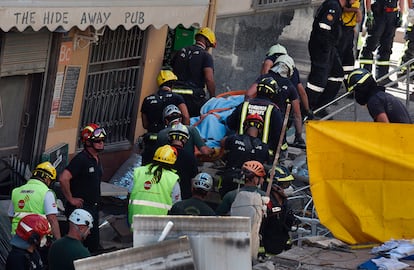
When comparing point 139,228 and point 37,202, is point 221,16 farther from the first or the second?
point 139,228

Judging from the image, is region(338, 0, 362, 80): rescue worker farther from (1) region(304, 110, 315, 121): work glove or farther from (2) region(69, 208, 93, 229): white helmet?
(2) region(69, 208, 93, 229): white helmet

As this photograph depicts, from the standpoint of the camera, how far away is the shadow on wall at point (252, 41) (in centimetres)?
1930

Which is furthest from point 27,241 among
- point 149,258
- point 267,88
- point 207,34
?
point 207,34

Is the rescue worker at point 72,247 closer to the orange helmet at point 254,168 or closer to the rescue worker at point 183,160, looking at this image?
the orange helmet at point 254,168

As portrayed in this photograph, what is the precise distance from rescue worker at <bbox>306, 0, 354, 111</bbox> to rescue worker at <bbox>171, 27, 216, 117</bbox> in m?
1.73

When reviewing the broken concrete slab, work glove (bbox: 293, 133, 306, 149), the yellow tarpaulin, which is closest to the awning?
work glove (bbox: 293, 133, 306, 149)

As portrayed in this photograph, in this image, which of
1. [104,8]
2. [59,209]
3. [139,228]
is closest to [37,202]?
[59,209]

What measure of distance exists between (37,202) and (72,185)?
783mm

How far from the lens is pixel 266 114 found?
15.2 metres

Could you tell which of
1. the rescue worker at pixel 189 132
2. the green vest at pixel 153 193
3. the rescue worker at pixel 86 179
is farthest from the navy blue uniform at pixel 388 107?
the rescue worker at pixel 86 179

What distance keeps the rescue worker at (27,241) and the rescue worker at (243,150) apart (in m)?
Result: 2.64

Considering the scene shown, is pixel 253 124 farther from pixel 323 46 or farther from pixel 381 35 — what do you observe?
pixel 381 35

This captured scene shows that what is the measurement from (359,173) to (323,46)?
4968mm

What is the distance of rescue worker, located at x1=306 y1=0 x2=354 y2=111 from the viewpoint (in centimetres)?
1794
